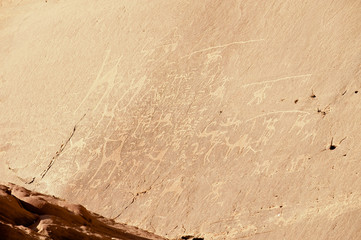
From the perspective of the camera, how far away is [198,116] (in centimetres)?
570

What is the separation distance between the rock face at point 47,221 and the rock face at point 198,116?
58 cm

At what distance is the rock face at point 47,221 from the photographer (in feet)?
12.3

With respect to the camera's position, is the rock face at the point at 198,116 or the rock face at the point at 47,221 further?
the rock face at the point at 198,116

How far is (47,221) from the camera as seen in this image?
400 centimetres

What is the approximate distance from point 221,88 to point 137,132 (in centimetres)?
76

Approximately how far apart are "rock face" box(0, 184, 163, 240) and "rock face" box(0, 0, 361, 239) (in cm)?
58

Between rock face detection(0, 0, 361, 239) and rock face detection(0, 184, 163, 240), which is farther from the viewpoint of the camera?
rock face detection(0, 0, 361, 239)

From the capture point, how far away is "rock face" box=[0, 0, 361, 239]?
5.02 metres

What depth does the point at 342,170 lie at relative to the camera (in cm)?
491

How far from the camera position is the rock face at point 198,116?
5020 millimetres

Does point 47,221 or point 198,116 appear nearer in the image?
point 47,221

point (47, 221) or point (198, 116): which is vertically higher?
point (47, 221)

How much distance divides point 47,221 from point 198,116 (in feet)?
6.54

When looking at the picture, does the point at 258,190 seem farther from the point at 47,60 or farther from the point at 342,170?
the point at 47,60
